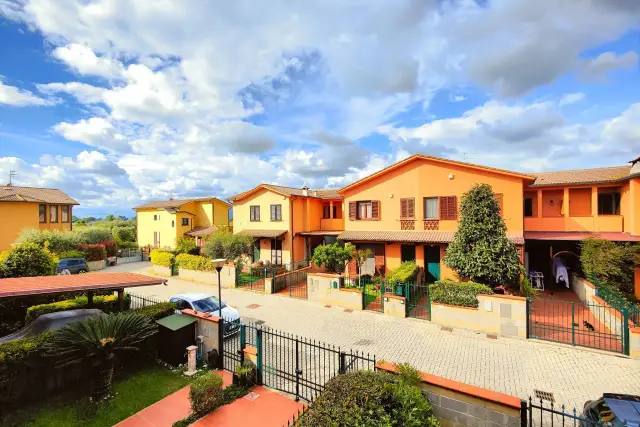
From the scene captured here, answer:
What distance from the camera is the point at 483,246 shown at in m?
13.7

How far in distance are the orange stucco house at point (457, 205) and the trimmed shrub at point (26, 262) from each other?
44.9ft

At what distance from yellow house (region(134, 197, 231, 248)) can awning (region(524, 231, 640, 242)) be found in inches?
1139

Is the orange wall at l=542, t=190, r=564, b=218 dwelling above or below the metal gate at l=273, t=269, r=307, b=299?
above

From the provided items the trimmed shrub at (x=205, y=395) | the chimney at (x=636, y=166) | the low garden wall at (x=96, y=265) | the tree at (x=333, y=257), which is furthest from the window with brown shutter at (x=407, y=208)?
the low garden wall at (x=96, y=265)

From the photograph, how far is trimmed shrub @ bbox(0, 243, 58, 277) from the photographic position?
15.3 meters

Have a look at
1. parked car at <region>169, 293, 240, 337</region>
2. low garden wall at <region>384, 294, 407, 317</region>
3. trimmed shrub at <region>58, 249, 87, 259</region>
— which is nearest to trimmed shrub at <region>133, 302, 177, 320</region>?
parked car at <region>169, 293, 240, 337</region>

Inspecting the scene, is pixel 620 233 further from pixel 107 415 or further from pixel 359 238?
pixel 107 415

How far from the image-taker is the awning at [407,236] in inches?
670

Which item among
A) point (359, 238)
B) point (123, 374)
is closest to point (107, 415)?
point (123, 374)

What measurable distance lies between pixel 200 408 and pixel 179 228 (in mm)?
31005

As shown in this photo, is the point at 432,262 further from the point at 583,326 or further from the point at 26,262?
the point at 26,262

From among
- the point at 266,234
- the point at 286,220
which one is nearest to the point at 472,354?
the point at 286,220

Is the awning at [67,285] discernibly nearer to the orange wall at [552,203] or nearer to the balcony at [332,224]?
the balcony at [332,224]

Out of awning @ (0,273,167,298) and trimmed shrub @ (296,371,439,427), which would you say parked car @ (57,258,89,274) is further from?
trimmed shrub @ (296,371,439,427)
